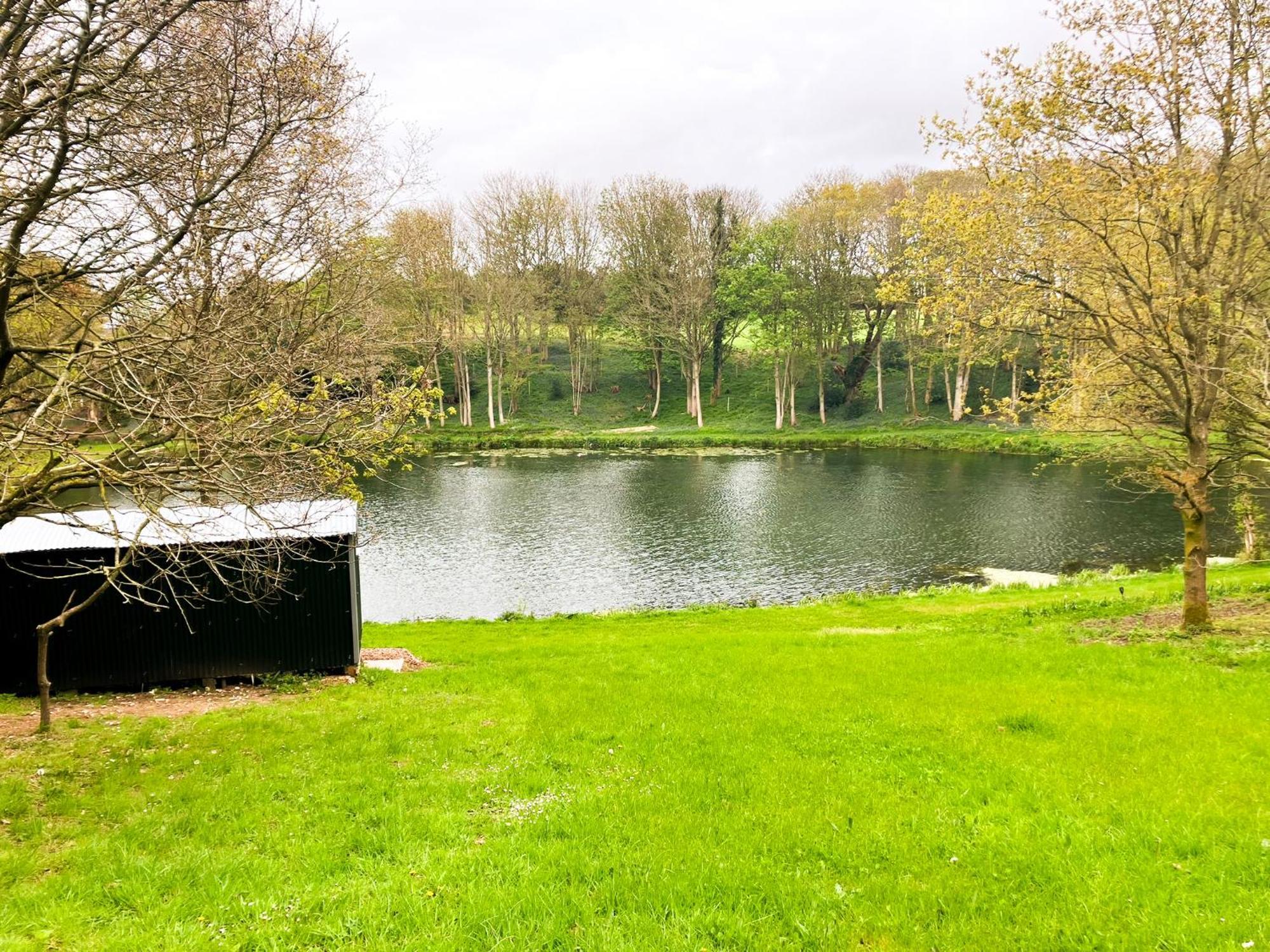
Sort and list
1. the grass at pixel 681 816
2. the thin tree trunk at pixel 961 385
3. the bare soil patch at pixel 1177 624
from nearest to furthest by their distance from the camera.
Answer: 1. the grass at pixel 681 816
2. the bare soil patch at pixel 1177 624
3. the thin tree trunk at pixel 961 385

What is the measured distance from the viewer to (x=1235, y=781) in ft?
23.9

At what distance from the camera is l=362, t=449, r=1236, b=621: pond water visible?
81.2 ft

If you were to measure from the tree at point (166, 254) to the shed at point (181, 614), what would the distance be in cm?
146

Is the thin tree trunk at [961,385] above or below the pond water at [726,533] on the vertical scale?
above

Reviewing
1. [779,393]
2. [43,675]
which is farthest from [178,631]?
[779,393]

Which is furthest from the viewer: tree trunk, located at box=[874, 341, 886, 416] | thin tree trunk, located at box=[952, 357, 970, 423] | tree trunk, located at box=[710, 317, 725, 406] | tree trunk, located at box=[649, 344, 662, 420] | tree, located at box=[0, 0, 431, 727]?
tree trunk, located at box=[710, 317, 725, 406]

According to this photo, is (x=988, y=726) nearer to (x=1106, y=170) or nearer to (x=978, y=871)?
(x=978, y=871)

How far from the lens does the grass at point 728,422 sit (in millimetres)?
54281

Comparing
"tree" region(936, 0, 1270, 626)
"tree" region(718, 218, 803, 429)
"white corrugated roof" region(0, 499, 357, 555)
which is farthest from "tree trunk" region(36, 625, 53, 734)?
"tree" region(718, 218, 803, 429)

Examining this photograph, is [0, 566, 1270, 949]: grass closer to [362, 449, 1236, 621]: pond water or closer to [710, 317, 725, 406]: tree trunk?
[362, 449, 1236, 621]: pond water

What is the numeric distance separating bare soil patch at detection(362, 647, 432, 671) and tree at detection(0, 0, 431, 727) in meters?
5.30

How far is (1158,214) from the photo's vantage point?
1310cm

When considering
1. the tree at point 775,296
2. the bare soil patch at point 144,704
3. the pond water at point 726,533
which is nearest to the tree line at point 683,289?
the tree at point 775,296

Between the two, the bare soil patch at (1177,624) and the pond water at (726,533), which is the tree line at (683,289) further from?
the bare soil patch at (1177,624)
